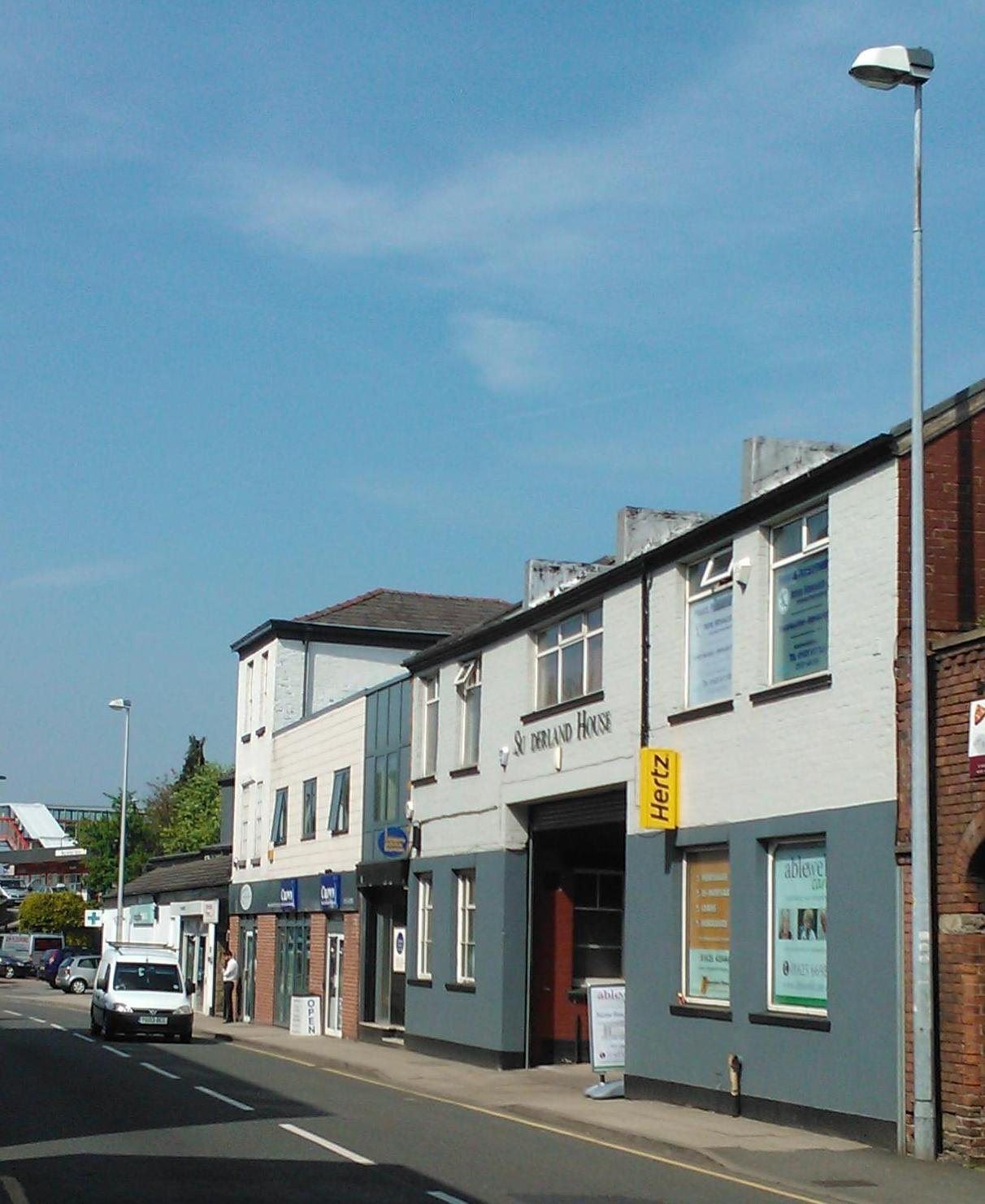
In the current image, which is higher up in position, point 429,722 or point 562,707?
point 429,722

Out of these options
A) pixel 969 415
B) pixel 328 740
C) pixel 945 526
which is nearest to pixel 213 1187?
pixel 945 526

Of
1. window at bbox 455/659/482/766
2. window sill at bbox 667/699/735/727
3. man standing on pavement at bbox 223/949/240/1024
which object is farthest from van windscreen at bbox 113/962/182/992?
window sill at bbox 667/699/735/727

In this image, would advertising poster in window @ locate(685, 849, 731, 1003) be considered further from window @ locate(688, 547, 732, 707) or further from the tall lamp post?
the tall lamp post

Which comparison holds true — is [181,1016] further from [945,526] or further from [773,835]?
[945,526]

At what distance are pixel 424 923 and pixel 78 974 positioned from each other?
4176 centimetres

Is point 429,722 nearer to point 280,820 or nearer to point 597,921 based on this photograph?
point 597,921

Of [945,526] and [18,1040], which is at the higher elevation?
[945,526]

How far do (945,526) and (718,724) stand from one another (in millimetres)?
4545

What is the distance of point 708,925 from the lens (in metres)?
21.3

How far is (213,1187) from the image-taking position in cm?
1291

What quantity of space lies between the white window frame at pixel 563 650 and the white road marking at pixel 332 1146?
30.4 feet

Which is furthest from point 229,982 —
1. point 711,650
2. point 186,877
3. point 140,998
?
point 711,650

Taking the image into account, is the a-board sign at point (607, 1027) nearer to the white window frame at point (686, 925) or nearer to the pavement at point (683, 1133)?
the pavement at point (683, 1133)

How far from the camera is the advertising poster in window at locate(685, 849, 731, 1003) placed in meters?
20.9
